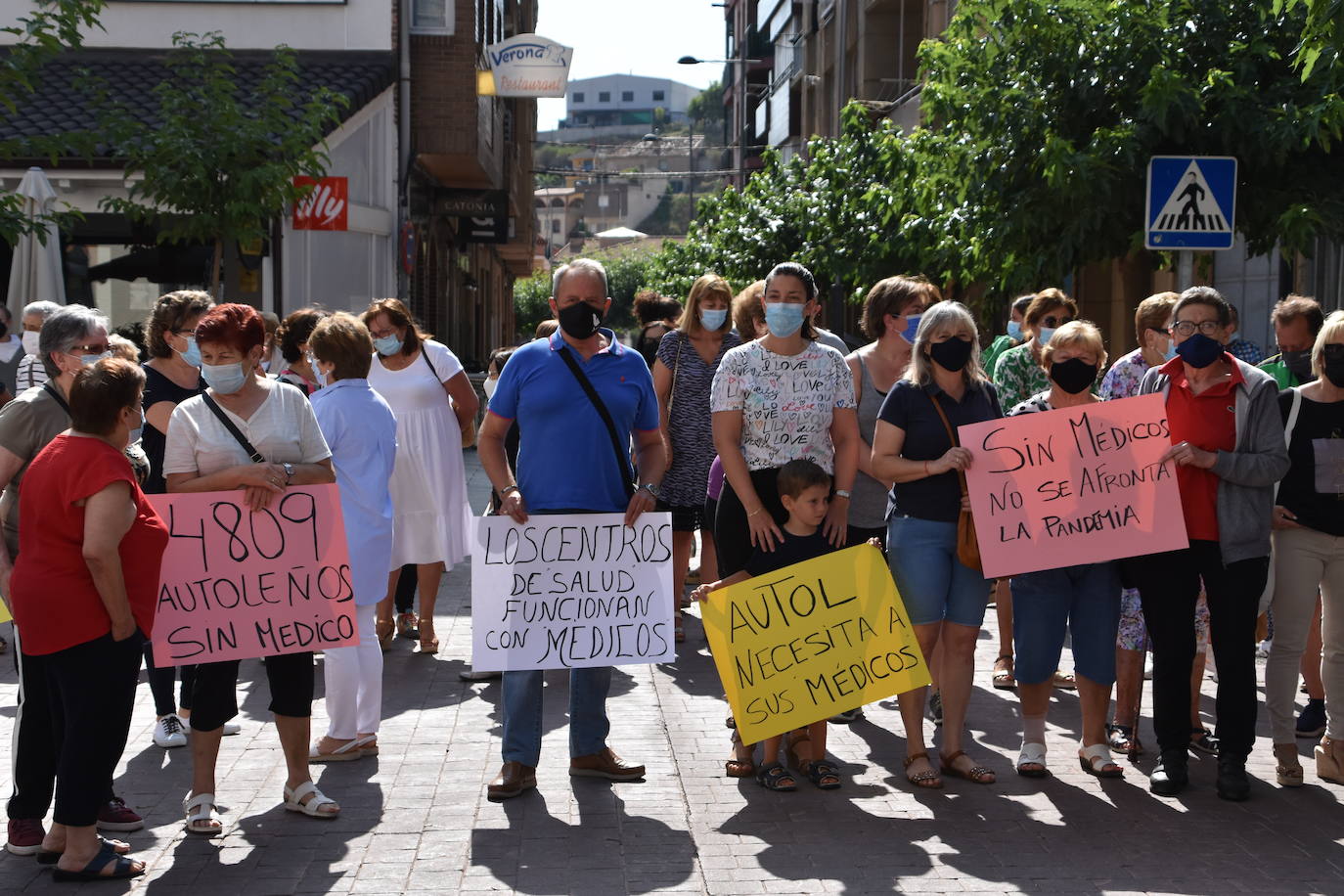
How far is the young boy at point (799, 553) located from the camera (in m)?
6.35

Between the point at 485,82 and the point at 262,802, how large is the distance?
20.1 metres

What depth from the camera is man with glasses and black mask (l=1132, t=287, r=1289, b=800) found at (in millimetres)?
6348

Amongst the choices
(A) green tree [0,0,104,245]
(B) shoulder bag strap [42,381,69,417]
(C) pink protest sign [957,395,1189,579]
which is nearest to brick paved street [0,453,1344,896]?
(C) pink protest sign [957,395,1189,579]

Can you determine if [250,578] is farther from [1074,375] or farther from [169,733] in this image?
[1074,375]

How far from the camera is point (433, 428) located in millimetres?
9273

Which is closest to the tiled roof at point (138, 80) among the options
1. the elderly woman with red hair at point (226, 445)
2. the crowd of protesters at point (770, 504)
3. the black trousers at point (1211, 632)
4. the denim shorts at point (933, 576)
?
the crowd of protesters at point (770, 504)

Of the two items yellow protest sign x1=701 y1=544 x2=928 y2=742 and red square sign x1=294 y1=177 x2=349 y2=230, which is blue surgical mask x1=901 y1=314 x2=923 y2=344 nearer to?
yellow protest sign x1=701 y1=544 x2=928 y2=742

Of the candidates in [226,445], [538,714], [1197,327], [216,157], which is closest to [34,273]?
[216,157]

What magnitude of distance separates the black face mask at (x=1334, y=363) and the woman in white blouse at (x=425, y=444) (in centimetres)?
446

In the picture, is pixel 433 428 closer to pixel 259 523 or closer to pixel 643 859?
pixel 259 523

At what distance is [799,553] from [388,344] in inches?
134

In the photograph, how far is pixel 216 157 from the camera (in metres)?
14.7

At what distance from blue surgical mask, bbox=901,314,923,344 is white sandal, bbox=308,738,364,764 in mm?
2929

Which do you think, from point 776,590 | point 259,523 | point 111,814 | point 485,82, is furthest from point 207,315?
point 485,82
